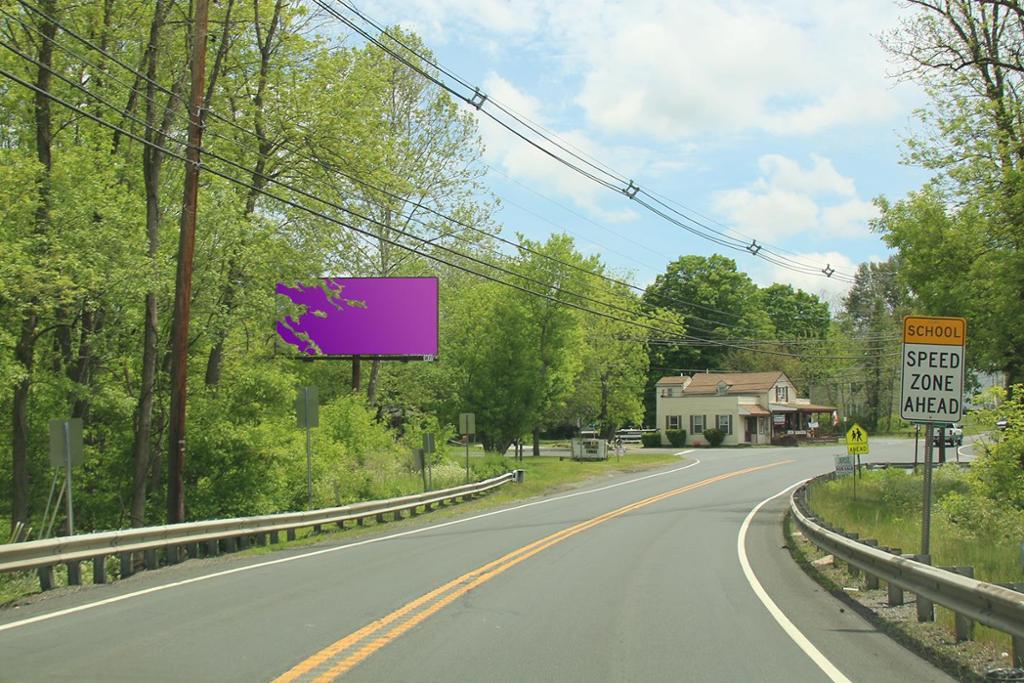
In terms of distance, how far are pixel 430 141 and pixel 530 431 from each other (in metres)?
18.3

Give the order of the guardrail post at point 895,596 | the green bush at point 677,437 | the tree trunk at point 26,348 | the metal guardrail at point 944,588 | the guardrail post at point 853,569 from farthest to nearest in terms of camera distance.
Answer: the green bush at point 677,437
the tree trunk at point 26,348
the guardrail post at point 853,569
the guardrail post at point 895,596
the metal guardrail at point 944,588

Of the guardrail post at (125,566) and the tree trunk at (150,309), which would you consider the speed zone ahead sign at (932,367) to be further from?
the tree trunk at (150,309)

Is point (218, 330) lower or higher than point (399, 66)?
→ lower

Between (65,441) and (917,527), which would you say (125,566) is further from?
(917,527)

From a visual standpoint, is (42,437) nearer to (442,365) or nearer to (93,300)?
(93,300)

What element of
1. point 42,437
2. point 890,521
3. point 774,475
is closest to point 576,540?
point 890,521

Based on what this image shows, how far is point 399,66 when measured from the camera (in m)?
38.8

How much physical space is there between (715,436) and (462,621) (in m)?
73.7

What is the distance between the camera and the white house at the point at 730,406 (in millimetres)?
81000

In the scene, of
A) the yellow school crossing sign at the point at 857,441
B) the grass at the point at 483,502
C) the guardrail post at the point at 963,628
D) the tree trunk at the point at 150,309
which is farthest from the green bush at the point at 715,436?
the guardrail post at the point at 963,628

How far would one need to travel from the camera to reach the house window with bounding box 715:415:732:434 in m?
81.1

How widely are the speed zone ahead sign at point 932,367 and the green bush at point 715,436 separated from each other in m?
71.6

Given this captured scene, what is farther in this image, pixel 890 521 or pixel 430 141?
pixel 430 141

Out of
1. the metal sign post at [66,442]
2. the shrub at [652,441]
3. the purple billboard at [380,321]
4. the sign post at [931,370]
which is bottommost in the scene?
the shrub at [652,441]
